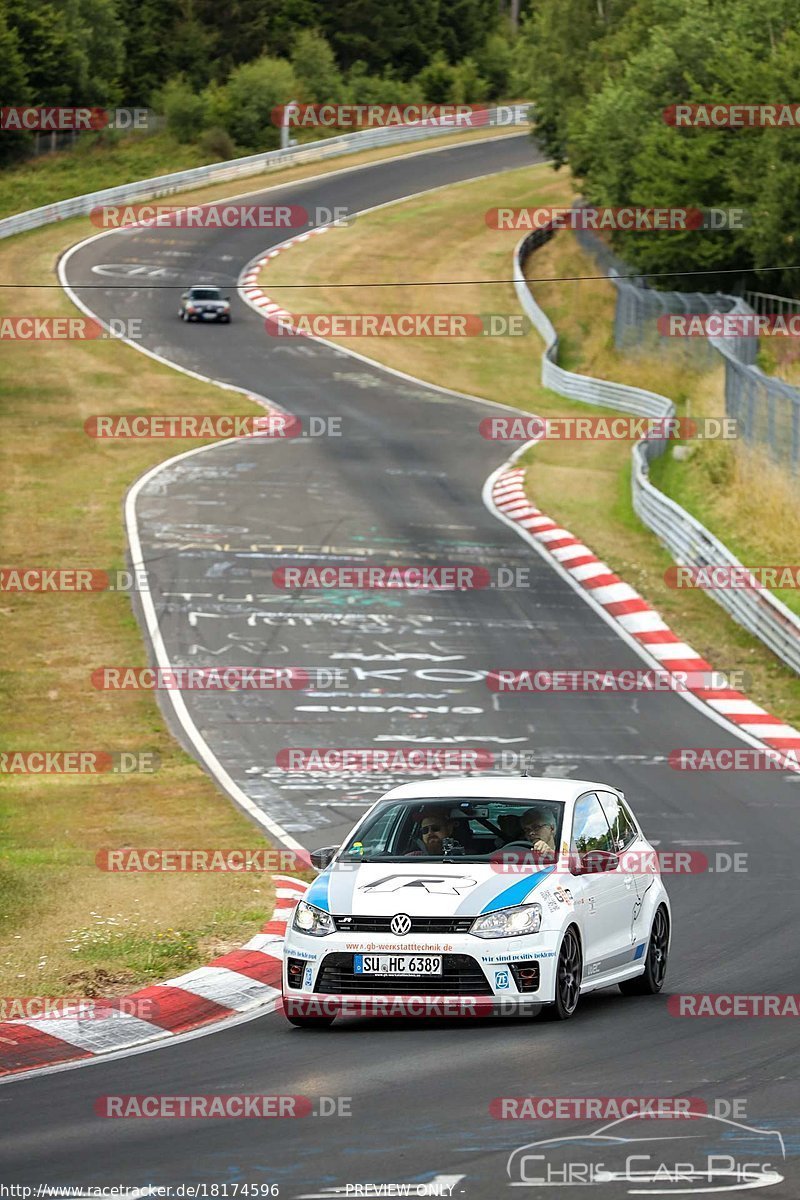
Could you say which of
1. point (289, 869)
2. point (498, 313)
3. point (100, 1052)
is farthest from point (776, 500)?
point (498, 313)

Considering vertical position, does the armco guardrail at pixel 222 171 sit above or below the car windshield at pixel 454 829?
below

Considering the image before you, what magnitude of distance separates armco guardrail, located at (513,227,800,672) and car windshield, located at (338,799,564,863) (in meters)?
15.4

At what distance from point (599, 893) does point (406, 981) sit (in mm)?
1547

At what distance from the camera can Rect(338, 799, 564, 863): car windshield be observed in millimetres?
11609

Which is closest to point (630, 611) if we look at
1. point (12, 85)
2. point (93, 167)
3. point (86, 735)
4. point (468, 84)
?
point (86, 735)

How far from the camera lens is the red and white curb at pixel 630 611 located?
24203 mm

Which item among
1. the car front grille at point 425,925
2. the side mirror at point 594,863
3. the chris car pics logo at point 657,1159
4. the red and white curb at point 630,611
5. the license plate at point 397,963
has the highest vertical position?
the chris car pics logo at point 657,1159

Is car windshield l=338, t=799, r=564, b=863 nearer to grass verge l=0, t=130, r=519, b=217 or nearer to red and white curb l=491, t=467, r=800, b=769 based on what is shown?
red and white curb l=491, t=467, r=800, b=769

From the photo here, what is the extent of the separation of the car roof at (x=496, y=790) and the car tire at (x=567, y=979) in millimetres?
1060

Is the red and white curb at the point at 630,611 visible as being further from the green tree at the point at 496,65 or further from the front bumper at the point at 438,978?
the green tree at the point at 496,65

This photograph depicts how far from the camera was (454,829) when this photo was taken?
11.8 meters

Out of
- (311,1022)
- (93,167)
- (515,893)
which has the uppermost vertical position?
(515,893)

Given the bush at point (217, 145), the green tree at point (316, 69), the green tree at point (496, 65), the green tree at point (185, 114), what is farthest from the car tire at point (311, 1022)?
the green tree at point (496, 65)

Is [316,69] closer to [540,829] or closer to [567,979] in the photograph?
[540,829]
